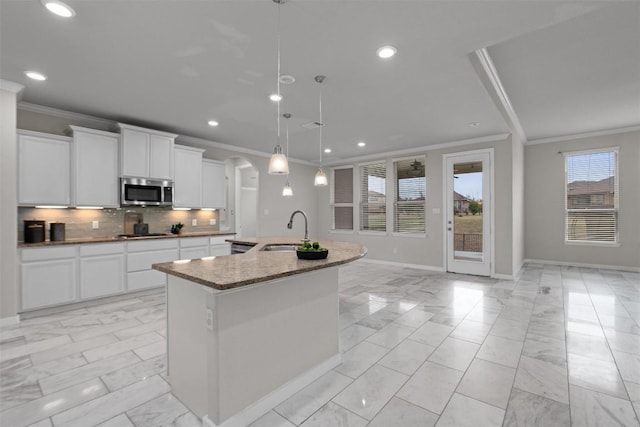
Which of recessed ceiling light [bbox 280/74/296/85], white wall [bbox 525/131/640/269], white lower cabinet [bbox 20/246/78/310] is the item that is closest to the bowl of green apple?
recessed ceiling light [bbox 280/74/296/85]

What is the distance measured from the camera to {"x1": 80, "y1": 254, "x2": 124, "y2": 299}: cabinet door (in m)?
3.76

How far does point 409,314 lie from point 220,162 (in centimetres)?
423

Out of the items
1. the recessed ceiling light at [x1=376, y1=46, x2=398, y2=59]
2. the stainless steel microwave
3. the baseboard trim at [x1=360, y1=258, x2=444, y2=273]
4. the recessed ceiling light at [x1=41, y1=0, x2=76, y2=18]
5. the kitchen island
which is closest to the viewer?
the kitchen island

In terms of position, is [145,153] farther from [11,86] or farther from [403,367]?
[403,367]

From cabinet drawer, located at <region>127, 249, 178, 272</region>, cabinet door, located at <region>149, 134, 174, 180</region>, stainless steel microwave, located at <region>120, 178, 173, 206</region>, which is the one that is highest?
cabinet door, located at <region>149, 134, 174, 180</region>

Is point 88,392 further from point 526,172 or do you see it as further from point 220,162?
point 526,172

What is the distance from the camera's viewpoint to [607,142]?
5805mm

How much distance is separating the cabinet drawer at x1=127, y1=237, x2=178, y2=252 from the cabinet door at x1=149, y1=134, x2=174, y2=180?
99cm

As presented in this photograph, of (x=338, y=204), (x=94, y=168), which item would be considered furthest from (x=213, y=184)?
(x=338, y=204)

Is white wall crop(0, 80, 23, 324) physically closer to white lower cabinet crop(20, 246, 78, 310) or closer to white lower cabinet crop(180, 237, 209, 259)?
white lower cabinet crop(20, 246, 78, 310)

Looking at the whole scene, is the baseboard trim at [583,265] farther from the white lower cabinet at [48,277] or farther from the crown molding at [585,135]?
the white lower cabinet at [48,277]

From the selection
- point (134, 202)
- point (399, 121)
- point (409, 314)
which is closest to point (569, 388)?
point (409, 314)

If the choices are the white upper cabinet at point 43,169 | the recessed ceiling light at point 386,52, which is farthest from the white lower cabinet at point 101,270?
the recessed ceiling light at point 386,52

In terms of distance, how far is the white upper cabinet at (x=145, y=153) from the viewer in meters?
4.24
